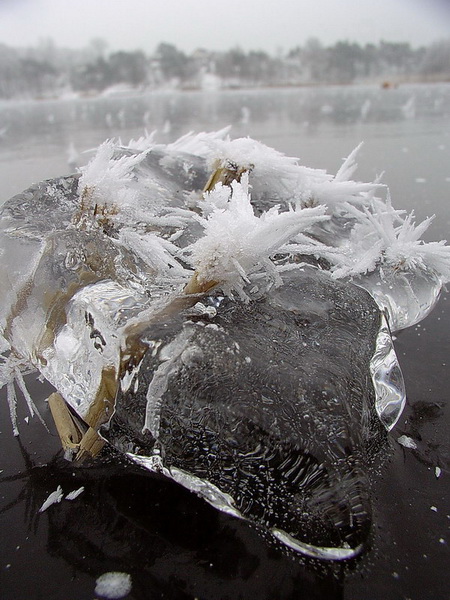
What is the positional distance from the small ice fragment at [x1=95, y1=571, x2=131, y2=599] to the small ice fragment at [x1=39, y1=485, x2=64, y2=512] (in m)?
0.28

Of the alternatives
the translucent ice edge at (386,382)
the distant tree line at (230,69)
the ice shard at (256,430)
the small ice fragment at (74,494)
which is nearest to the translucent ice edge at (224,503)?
the ice shard at (256,430)

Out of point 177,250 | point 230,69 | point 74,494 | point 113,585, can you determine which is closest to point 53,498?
point 74,494

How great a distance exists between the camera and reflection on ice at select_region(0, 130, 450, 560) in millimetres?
987

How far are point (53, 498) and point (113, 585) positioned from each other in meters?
0.32

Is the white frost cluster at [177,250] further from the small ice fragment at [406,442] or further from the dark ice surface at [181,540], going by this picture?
the small ice fragment at [406,442]

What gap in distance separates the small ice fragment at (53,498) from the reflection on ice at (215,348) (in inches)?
4.2

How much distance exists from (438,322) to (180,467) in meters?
1.54

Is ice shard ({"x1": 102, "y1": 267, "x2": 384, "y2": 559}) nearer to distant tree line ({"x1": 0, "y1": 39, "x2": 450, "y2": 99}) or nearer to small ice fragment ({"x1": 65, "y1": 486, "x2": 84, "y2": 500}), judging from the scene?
small ice fragment ({"x1": 65, "y1": 486, "x2": 84, "y2": 500})

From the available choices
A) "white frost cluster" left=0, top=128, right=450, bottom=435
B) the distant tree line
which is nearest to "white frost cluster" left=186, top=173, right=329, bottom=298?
"white frost cluster" left=0, top=128, right=450, bottom=435

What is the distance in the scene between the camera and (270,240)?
3.41 ft

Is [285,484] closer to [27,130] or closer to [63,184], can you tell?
[63,184]

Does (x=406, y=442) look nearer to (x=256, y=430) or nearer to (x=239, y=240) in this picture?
(x=256, y=430)

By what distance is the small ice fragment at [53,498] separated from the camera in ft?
3.88

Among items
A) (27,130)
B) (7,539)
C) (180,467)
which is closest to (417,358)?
(180,467)
